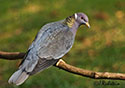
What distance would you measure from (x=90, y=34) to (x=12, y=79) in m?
4.23

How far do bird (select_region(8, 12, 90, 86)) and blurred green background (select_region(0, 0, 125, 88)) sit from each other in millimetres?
1927

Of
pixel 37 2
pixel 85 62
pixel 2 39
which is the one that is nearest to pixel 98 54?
pixel 85 62

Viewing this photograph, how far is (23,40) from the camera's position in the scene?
21.6 ft

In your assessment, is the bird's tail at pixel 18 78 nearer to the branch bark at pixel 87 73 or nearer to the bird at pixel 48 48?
the bird at pixel 48 48

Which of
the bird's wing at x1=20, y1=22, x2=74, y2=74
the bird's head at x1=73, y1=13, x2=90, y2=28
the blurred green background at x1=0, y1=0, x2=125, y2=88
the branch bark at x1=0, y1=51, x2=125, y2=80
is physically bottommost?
the blurred green background at x1=0, y1=0, x2=125, y2=88

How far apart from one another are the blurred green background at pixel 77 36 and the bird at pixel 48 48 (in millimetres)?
1927

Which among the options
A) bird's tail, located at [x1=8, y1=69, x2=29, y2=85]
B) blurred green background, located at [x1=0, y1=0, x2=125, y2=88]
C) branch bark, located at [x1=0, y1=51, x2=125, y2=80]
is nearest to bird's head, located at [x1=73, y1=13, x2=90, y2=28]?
branch bark, located at [x1=0, y1=51, x2=125, y2=80]

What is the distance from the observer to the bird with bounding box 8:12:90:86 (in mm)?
2729

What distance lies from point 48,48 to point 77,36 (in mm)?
3821

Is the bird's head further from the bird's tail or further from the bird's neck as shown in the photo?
the bird's tail

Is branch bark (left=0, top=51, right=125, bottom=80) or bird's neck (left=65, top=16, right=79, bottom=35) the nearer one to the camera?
branch bark (left=0, top=51, right=125, bottom=80)

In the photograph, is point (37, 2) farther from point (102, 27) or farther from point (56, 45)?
point (56, 45)

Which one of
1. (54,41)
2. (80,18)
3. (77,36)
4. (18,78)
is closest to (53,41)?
(54,41)

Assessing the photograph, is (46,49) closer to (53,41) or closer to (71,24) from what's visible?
(53,41)
